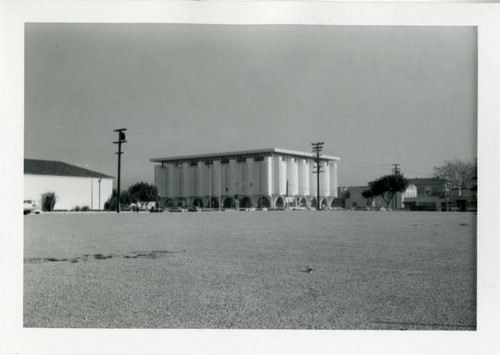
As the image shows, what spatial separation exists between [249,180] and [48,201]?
75.2 ft

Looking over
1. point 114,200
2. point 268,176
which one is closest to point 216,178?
point 268,176

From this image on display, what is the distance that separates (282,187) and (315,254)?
149ft

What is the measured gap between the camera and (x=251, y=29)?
6.99m

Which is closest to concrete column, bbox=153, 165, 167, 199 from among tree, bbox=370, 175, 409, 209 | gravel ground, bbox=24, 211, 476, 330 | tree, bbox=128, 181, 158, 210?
tree, bbox=128, 181, 158, 210

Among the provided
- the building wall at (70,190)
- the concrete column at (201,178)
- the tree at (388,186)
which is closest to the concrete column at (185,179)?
the concrete column at (201,178)

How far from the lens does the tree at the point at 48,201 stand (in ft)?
120

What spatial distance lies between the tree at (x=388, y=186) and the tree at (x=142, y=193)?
2337 cm

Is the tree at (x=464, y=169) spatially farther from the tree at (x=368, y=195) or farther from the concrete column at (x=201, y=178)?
the tree at (x=368, y=195)

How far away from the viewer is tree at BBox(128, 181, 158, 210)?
47.7m

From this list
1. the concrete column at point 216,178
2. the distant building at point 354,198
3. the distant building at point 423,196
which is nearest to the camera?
the distant building at point 423,196

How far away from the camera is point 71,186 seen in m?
41.5
